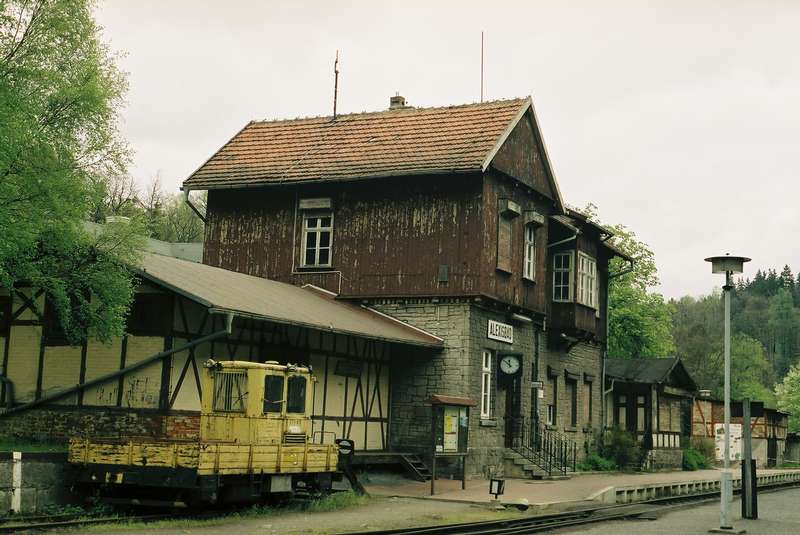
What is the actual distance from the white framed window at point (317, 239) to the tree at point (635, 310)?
1077 inches

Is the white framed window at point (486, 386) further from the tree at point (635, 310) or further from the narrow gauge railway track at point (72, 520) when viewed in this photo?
the tree at point (635, 310)

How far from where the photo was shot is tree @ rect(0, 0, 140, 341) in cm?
1702

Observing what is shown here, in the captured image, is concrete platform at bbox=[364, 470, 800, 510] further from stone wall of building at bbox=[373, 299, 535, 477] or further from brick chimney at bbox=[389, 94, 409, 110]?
brick chimney at bbox=[389, 94, 409, 110]

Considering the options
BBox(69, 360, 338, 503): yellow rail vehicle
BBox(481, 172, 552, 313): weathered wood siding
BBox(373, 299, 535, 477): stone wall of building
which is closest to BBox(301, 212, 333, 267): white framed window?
BBox(373, 299, 535, 477): stone wall of building

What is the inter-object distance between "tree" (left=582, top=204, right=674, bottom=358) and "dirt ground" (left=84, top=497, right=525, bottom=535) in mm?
35038

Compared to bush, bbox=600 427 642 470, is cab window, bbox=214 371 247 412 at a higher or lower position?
higher

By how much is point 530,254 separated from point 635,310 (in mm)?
25974

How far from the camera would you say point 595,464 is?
1358 inches

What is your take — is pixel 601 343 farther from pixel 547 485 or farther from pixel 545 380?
pixel 547 485

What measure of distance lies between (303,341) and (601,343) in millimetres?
16755

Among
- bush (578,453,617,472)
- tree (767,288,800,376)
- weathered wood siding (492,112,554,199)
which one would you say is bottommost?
bush (578,453,617,472)

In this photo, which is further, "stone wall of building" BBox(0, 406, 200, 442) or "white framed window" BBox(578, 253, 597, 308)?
"white framed window" BBox(578, 253, 597, 308)

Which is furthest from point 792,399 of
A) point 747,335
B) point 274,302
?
point 274,302

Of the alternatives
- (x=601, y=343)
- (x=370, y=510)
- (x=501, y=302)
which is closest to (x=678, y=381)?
(x=601, y=343)
